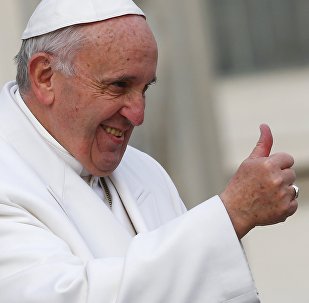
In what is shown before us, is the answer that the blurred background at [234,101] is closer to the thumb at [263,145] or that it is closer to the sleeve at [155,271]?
the thumb at [263,145]

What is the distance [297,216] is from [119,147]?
6.07m

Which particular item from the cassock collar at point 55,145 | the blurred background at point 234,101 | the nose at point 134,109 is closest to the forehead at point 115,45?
the nose at point 134,109

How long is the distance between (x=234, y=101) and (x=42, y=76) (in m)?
6.13

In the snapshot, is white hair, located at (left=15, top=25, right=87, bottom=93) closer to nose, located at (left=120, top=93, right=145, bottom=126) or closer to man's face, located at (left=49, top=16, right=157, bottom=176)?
man's face, located at (left=49, top=16, right=157, bottom=176)

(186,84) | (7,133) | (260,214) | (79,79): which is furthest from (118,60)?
(186,84)

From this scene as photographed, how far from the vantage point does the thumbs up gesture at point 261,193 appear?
12.4 feet

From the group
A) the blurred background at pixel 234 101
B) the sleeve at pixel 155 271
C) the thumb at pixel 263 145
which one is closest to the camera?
the sleeve at pixel 155 271

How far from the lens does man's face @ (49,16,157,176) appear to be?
13.7 feet

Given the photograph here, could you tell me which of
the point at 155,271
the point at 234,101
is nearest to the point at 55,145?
the point at 155,271

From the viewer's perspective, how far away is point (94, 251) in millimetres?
4109

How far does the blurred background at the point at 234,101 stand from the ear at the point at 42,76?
5.64 metres

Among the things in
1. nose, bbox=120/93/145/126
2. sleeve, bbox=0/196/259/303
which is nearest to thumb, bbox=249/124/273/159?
sleeve, bbox=0/196/259/303

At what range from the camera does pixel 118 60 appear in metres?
4.16

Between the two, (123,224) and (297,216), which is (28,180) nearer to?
(123,224)
